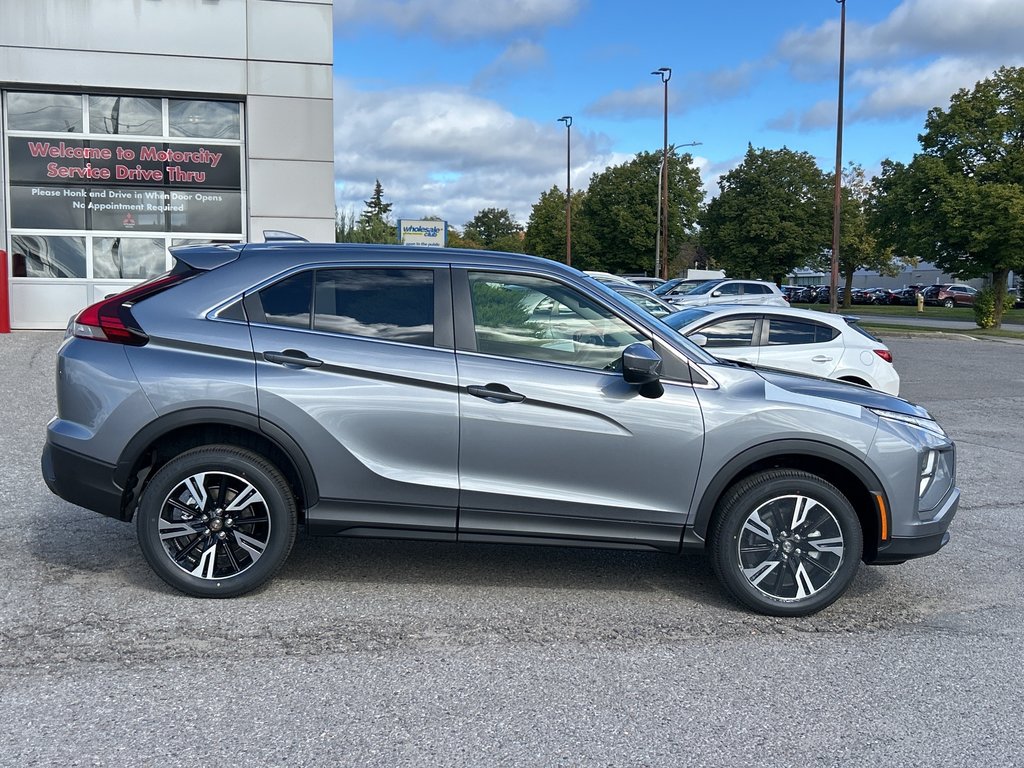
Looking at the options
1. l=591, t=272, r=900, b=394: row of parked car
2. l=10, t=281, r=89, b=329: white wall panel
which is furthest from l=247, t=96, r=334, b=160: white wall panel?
l=591, t=272, r=900, b=394: row of parked car

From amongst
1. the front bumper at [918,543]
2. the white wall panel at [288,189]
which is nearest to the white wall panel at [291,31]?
the white wall panel at [288,189]

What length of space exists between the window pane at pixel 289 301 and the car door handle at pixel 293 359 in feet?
0.54

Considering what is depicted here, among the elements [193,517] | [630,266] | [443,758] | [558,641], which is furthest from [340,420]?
[630,266]

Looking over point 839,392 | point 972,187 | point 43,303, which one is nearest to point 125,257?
point 43,303

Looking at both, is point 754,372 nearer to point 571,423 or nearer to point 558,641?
point 571,423

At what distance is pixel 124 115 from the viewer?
65.3 feet

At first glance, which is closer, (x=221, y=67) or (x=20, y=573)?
(x=20, y=573)

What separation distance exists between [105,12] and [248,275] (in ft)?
56.7

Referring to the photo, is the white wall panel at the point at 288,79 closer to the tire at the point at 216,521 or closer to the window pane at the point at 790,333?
the window pane at the point at 790,333

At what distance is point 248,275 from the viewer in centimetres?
484

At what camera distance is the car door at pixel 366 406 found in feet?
15.2

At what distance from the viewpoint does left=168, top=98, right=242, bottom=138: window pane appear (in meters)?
20.0

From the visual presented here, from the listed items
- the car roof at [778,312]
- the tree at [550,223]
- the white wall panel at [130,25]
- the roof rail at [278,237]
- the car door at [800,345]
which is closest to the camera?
the roof rail at [278,237]

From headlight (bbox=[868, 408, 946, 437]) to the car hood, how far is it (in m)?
0.02
